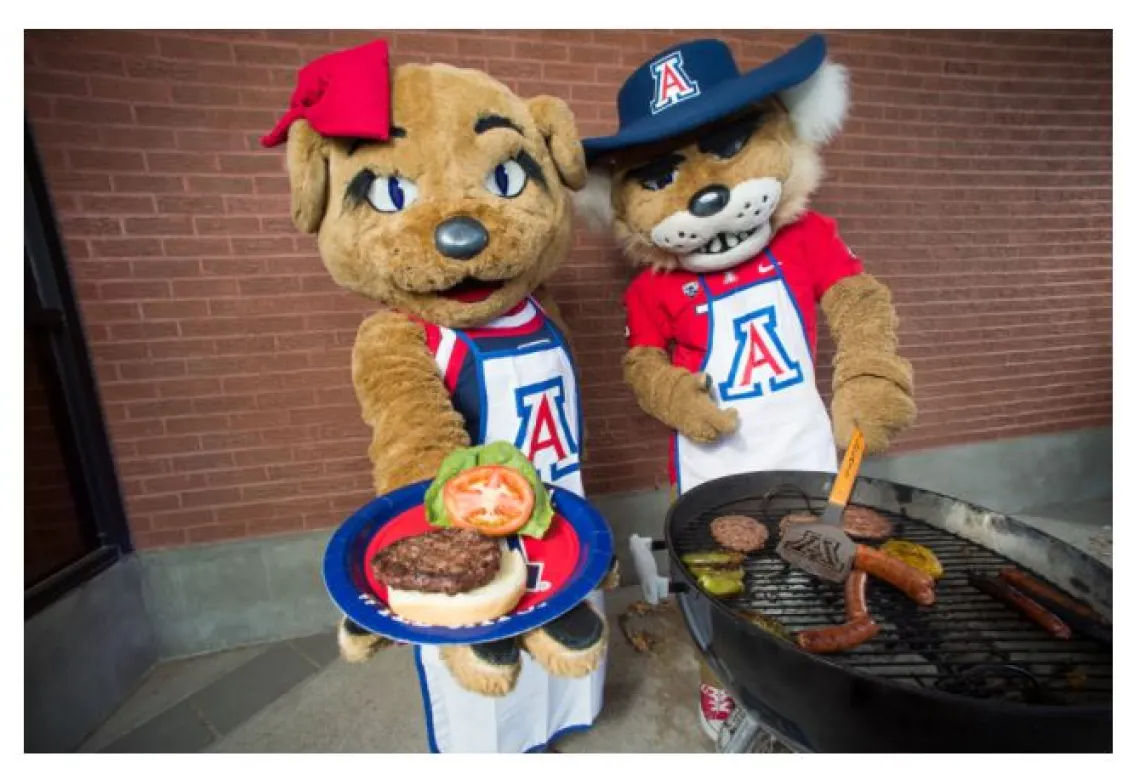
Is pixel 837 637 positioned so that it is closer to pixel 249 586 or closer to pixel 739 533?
pixel 739 533

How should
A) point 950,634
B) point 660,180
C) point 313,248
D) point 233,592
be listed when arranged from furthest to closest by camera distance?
point 233,592 → point 313,248 → point 660,180 → point 950,634

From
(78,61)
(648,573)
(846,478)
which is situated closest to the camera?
(846,478)

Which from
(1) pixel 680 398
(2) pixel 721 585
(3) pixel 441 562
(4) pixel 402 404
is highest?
(4) pixel 402 404

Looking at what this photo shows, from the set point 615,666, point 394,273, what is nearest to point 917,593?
point 394,273

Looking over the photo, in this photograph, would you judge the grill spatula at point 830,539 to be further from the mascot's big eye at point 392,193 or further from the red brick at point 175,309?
the red brick at point 175,309

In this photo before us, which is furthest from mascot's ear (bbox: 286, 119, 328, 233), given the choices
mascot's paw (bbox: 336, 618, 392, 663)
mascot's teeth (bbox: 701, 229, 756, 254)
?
mascot's teeth (bbox: 701, 229, 756, 254)

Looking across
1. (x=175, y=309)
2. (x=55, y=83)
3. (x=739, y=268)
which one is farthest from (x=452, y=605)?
(x=55, y=83)

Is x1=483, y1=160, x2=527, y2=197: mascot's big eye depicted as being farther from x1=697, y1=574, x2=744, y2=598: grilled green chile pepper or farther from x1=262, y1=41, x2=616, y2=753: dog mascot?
x1=697, y1=574, x2=744, y2=598: grilled green chile pepper
